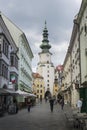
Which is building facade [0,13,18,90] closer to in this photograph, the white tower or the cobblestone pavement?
the cobblestone pavement

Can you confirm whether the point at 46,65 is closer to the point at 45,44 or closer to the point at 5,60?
the point at 45,44

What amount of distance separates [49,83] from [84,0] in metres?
148

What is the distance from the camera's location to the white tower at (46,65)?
165 metres

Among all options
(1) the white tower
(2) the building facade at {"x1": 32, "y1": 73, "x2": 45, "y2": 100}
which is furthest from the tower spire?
(2) the building facade at {"x1": 32, "y1": 73, "x2": 45, "y2": 100}

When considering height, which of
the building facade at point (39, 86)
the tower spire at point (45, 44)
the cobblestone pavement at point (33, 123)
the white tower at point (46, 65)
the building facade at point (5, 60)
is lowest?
the cobblestone pavement at point (33, 123)

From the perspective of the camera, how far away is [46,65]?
168375 mm

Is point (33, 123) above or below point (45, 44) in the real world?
below

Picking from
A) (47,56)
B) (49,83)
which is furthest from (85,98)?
(49,83)

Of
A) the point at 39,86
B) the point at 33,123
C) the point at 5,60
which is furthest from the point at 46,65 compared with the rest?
the point at 33,123

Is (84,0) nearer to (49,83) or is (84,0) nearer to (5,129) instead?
(5,129)

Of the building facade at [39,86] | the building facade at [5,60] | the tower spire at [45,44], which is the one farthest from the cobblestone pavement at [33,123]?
the building facade at [39,86]

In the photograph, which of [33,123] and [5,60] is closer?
[33,123]

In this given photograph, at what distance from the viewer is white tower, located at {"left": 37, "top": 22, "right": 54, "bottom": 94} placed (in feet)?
542

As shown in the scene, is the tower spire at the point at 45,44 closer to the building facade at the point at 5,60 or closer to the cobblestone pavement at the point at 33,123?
the building facade at the point at 5,60
